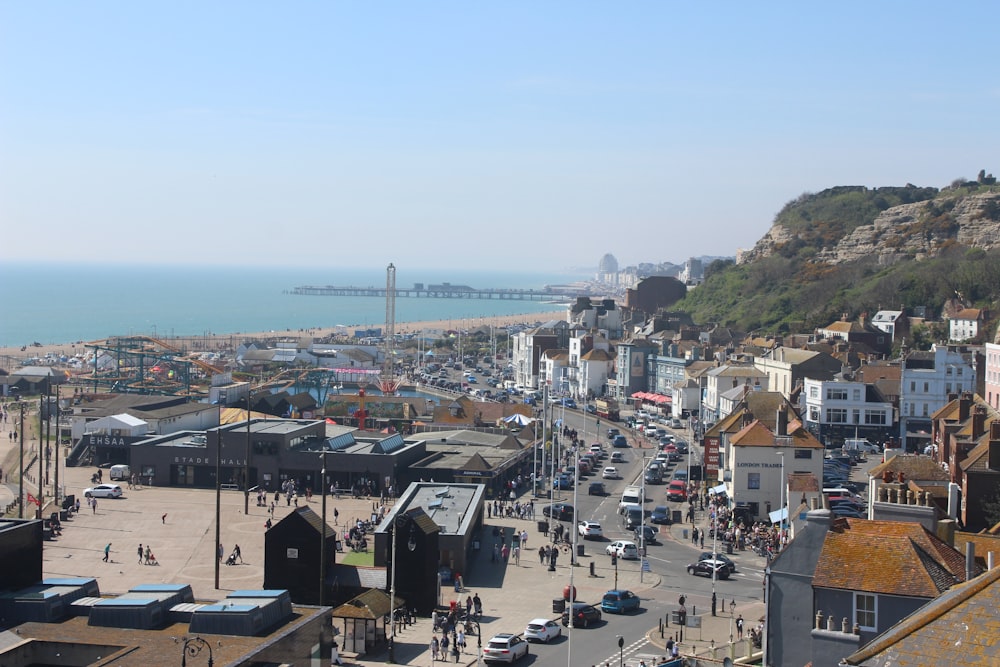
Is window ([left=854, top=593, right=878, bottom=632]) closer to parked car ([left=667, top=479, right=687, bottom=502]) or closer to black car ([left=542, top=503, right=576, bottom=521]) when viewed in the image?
black car ([left=542, top=503, right=576, bottom=521])

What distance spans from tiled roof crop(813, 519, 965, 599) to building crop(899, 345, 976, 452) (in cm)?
4505

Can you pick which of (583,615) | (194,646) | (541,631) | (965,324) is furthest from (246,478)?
(965,324)

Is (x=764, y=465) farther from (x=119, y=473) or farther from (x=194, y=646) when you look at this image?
(x=119, y=473)

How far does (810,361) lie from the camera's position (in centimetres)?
6606

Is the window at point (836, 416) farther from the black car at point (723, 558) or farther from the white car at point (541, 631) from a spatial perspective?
the white car at point (541, 631)

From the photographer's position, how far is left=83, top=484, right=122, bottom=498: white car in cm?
4530

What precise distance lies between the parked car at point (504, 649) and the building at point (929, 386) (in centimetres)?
3919

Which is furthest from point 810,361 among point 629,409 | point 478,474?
point 478,474

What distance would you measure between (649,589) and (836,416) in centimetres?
3050

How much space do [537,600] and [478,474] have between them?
52.6 feet

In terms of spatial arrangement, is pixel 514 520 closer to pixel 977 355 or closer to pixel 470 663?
pixel 470 663

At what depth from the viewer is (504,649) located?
82.1 ft

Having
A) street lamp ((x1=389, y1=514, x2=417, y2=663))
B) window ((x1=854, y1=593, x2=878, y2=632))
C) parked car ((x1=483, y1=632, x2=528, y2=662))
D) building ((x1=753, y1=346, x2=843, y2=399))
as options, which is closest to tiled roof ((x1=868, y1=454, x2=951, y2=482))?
parked car ((x1=483, y1=632, x2=528, y2=662))

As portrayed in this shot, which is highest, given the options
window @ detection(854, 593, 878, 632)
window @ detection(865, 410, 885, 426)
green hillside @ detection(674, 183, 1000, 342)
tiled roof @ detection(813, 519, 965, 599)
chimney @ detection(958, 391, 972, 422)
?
green hillside @ detection(674, 183, 1000, 342)
